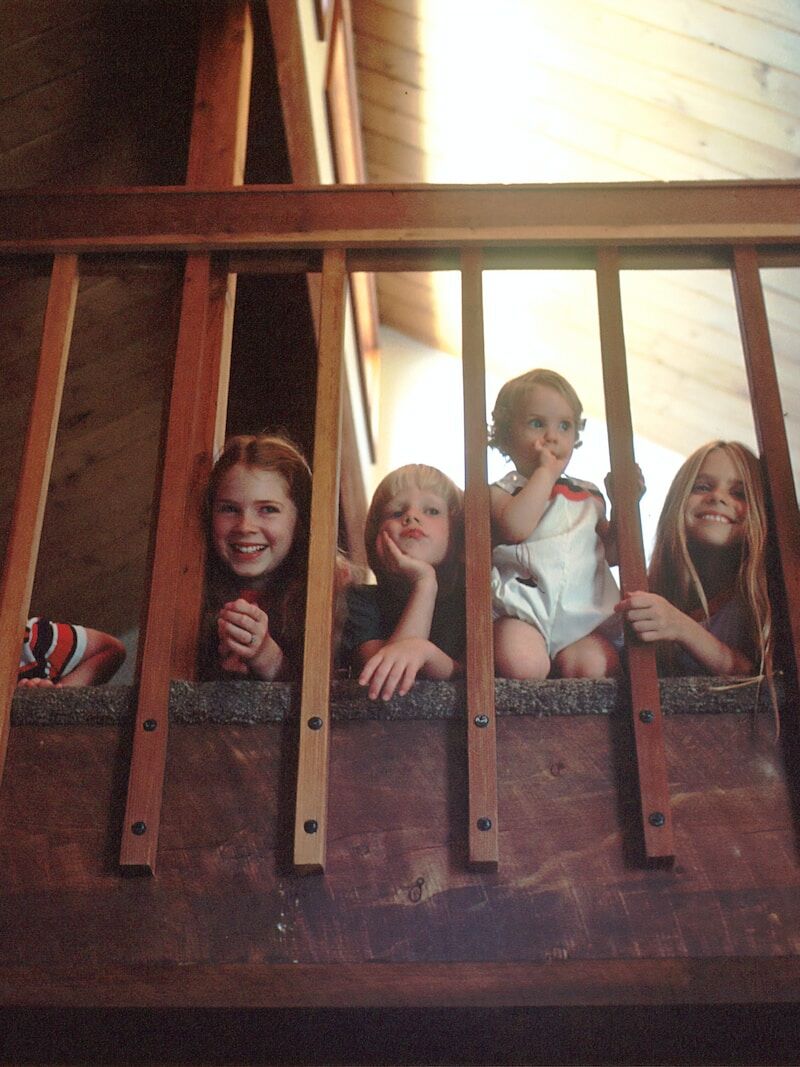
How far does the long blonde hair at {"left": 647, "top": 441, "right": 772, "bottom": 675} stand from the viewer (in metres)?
1.54

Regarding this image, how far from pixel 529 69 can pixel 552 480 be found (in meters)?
2.41

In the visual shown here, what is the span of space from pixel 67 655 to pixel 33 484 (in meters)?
0.48

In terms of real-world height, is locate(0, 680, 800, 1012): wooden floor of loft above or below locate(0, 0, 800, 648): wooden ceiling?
below

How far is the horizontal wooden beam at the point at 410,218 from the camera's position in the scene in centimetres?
177

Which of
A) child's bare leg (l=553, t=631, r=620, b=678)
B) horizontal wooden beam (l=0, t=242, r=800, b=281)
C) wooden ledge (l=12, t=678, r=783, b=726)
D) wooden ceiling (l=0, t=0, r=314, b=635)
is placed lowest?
wooden ledge (l=12, t=678, r=783, b=726)

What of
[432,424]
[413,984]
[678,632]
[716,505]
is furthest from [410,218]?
[432,424]

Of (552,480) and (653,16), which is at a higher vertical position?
(653,16)

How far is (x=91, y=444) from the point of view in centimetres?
349

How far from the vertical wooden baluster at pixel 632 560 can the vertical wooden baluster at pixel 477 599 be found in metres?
0.17

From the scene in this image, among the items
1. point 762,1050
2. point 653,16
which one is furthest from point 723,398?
point 762,1050

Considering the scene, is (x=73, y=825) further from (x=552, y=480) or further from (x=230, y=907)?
(x=552, y=480)

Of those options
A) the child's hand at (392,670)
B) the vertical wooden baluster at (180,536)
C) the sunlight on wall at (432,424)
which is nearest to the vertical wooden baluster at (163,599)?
the vertical wooden baluster at (180,536)

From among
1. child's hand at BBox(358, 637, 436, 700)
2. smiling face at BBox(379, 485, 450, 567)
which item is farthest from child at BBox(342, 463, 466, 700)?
child's hand at BBox(358, 637, 436, 700)

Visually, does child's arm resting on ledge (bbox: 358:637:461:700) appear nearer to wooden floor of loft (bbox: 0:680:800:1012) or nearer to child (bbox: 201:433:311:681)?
wooden floor of loft (bbox: 0:680:800:1012)
